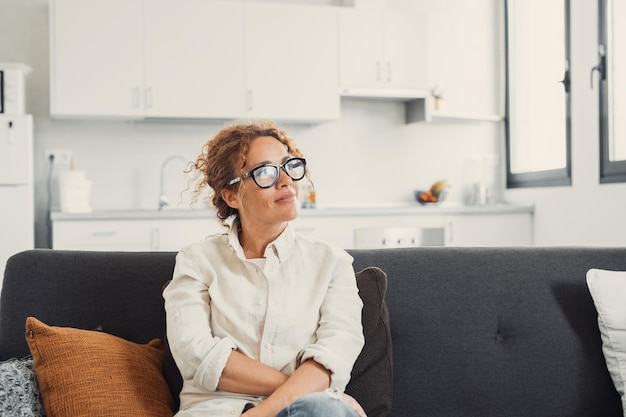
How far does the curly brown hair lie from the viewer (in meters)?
1.84

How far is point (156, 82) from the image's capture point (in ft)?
14.5

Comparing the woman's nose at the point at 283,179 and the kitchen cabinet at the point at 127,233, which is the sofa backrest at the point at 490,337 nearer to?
the woman's nose at the point at 283,179

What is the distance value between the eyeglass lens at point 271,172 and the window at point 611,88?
2.96 metres

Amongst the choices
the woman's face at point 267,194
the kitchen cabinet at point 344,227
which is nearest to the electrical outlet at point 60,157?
the kitchen cabinet at point 344,227

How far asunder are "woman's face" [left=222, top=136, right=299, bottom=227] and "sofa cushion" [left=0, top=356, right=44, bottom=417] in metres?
A: 0.62

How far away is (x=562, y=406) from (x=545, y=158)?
3.36 metres

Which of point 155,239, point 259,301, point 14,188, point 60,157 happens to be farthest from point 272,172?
point 60,157

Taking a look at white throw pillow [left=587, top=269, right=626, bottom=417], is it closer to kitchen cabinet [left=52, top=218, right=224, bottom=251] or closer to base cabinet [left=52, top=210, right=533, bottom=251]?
base cabinet [left=52, top=210, right=533, bottom=251]

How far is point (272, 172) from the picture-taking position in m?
1.79

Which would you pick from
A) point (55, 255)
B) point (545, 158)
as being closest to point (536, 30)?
point (545, 158)

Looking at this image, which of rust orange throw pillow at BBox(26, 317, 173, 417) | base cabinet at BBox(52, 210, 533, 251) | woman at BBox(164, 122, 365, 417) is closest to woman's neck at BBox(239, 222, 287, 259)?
woman at BBox(164, 122, 365, 417)

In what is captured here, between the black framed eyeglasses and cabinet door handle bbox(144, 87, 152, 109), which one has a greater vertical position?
cabinet door handle bbox(144, 87, 152, 109)

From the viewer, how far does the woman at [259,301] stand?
5.25 ft

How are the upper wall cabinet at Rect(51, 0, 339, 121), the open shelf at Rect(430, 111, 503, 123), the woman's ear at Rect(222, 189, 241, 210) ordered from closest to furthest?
the woman's ear at Rect(222, 189, 241, 210), the upper wall cabinet at Rect(51, 0, 339, 121), the open shelf at Rect(430, 111, 503, 123)
